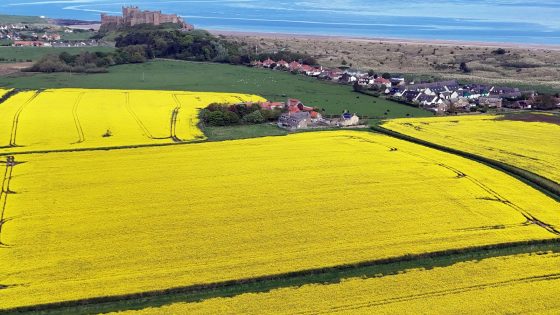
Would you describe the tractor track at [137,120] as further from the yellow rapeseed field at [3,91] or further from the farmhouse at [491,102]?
the farmhouse at [491,102]

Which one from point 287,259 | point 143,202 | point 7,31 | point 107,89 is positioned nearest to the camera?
point 287,259

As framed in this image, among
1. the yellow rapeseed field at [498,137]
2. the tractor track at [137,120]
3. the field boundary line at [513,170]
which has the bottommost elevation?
the tractor track at [137,120]

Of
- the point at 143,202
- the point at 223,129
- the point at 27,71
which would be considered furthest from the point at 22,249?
the point at 27,71

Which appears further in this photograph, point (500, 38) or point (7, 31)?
point (500, 38)

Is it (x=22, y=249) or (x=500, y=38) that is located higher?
(x=500, y=38)

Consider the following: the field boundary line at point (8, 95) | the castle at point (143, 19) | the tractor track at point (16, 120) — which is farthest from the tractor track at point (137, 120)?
the castle at point (143, 19)

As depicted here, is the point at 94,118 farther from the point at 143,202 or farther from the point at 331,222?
the point at 331,222

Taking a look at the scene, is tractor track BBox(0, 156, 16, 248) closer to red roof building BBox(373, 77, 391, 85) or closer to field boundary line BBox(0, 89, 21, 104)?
field boundary line BBox(0, 89, 21, 104)
